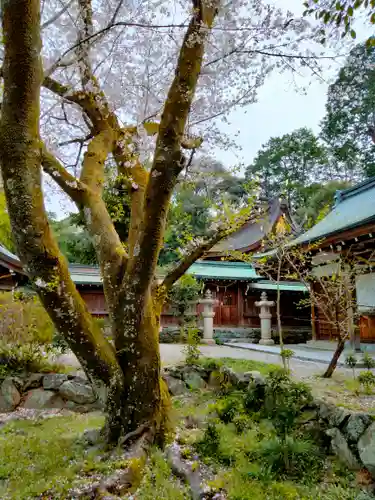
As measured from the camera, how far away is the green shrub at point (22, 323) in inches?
285

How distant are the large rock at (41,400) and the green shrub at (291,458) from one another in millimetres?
4439

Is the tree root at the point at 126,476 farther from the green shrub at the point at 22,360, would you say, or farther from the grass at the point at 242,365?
the green shrub at the point at 22,360

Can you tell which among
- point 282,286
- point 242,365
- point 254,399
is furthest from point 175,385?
point 282,286

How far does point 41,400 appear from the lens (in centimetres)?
672

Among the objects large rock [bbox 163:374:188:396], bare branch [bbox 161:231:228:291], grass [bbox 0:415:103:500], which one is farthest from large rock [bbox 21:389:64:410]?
bare branch [bbox 161:231:228:291]

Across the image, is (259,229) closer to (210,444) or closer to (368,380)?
(368,380)

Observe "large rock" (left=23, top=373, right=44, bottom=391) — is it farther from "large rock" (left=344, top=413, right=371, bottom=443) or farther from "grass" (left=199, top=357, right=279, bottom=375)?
"large rock" (left=344, top=413, right=371, bottom=443)

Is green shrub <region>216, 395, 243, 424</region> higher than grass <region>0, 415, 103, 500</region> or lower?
higher

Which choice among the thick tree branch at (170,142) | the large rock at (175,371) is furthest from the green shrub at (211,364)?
the thick tree branch at (170,142)

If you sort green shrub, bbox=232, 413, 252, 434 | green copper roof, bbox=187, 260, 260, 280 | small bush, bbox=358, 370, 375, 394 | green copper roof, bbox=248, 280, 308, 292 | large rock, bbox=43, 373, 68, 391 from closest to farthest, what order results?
green shrub, bbox=232, 413, 252, 434
small bush, bbox=358, 370, 375, 394
large rock, bbox=43, 373, 68, 391
green copper roof, bbox=187, 260, 260, 280
green copper roof, bbox=248, 280, 308, 292

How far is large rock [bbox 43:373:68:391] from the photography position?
692 centimetres

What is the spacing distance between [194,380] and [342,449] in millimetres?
3903

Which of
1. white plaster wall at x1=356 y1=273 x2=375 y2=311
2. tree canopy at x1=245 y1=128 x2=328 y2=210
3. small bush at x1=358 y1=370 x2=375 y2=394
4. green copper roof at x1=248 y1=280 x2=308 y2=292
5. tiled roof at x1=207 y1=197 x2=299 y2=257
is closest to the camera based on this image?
small bush at x1=358 y1=370 x2=375 y2=394

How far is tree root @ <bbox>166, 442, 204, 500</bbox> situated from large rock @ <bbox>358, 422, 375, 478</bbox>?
5.08 ft
